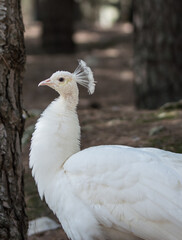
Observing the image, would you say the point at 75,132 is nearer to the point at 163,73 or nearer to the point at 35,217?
the point at 35,217

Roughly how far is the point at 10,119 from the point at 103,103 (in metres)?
5.64

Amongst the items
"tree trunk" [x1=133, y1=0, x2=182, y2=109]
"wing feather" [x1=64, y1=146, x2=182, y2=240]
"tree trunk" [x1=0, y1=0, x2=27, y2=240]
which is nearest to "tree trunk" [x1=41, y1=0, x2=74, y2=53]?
"tree trunk" [x1=133, y1=0, x2=182, y2=109]

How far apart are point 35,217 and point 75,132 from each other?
1175 millimetres

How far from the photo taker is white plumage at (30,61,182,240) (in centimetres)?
283

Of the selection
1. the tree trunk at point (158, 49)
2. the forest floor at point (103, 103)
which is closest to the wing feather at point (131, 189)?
the forest floor at point (103, 103)

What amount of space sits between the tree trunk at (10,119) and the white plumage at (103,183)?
164 millimetres

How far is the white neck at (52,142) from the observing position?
3168mm

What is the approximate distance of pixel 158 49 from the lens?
264 inches

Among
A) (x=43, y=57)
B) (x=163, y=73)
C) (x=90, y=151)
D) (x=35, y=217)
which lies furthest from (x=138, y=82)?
(x=43, y=57)

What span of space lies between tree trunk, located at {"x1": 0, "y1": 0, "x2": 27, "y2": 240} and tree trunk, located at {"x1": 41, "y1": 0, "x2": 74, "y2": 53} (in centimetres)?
870

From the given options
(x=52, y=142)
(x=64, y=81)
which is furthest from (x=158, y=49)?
(x=52, y=142)

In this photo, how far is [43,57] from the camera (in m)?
11.9

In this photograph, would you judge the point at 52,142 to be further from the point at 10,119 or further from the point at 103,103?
the point at 103,103

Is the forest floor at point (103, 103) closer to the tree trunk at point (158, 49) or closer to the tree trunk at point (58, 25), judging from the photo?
the tree trunk at point (58, 25)
